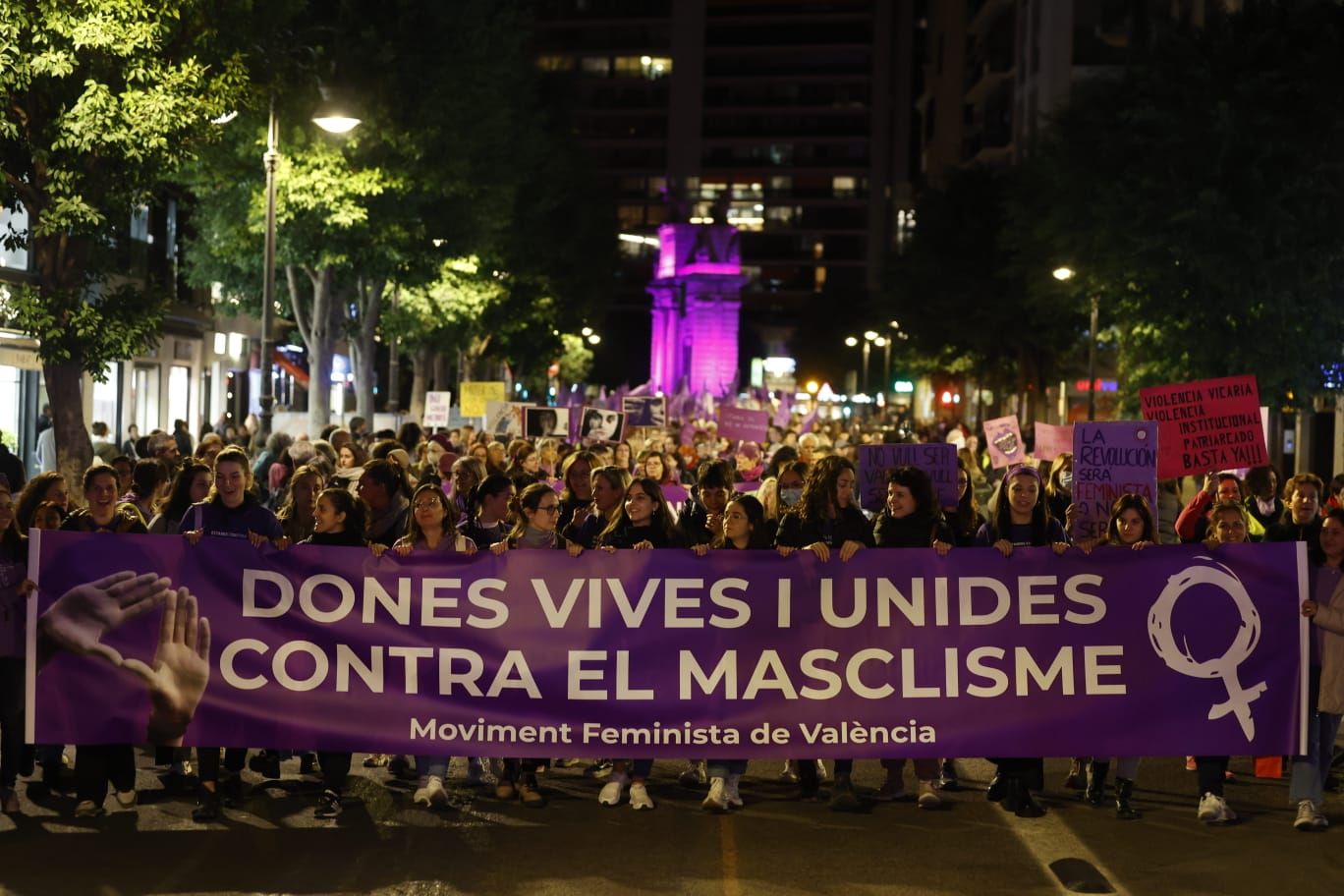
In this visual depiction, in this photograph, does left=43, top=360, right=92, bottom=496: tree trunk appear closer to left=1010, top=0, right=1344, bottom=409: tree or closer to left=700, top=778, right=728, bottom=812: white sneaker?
left=700, top=778, right=728, bottom=812: white sneaker

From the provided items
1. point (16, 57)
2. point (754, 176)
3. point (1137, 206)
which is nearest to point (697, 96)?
point (754, 176)

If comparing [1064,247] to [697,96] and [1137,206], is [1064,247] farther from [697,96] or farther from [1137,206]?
[697,96]

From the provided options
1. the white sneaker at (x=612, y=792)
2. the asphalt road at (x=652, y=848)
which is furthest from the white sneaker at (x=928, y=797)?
the white sneaker at (x=612, y=792)

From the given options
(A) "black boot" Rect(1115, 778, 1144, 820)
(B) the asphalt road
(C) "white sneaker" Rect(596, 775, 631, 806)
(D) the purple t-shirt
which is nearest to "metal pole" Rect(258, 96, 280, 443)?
(D) the purple t-shirt

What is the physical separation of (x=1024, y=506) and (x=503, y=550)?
2682 millimetres

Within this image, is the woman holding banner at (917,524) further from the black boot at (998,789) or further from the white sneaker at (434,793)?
the white sneaker at (434,793)

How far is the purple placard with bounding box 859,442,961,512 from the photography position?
40.0 feet

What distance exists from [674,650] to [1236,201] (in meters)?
24.7

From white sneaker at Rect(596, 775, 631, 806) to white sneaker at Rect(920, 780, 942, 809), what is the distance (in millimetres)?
1521

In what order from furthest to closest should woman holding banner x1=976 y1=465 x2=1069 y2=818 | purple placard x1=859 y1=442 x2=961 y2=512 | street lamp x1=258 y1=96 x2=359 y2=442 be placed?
street lamp x1=258 y1=96 x2=359 y2=442 < purple placard x1=859 y1=442 x2=961 y2=512 < woman holding banner x1=976 y1=465 x2=1069 y2=818

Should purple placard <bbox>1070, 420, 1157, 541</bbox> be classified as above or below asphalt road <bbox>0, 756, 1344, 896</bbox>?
above

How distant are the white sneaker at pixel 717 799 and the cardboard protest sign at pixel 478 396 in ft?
65.9

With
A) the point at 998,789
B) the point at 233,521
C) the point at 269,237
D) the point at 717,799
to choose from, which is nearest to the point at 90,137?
the point at 269,237

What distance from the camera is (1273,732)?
30.4ft
